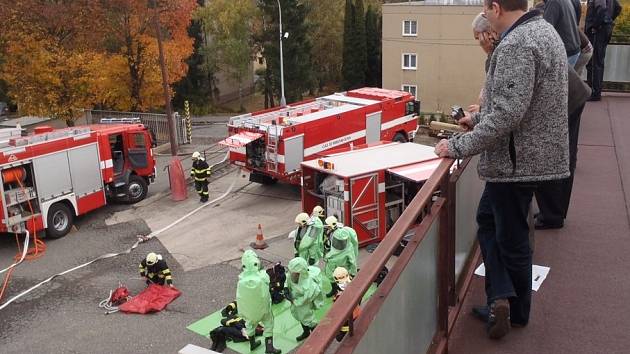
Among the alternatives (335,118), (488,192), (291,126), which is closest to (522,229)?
(488,192)

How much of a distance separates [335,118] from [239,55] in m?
25.8

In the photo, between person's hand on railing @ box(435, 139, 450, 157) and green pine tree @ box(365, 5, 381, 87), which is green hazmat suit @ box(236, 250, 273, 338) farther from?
green pine tree @ box(365, 5, 381, 87)

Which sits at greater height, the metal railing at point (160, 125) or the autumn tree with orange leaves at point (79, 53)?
the autumn tree with orange leaves at point (79, 53)

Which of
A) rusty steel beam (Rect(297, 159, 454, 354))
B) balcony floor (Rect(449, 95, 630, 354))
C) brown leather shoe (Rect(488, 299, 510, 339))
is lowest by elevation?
balcony floor (Rect(449, 95, 630, 354))

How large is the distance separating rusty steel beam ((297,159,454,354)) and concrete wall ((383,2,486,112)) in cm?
3547

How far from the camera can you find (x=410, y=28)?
126 ft

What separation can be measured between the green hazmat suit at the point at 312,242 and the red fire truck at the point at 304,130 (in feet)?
21.2

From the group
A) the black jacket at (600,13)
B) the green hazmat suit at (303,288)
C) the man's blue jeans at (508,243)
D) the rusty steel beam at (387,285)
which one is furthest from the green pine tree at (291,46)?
the rusty steel beam at (387,285)

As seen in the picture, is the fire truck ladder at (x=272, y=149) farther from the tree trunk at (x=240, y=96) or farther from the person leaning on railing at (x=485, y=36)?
the tree trunk at (x=240, y=96)

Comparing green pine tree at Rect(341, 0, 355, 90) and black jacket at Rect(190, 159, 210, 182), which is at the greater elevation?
green pine tree at Rect(341, 0, 355, 90)

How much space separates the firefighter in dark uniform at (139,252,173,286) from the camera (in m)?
12.0

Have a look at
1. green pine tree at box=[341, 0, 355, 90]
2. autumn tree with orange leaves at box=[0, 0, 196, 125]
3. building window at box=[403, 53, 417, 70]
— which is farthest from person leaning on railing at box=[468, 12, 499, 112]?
green pine tree at box=[341, 0, 355, 90]

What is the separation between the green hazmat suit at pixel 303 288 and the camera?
29.0 ft

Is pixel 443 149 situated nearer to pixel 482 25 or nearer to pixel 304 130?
pixel 482 25
